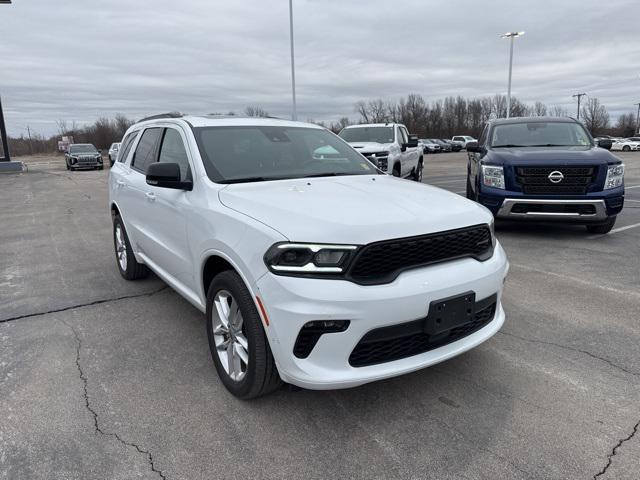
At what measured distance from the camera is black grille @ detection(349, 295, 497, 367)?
249 cm

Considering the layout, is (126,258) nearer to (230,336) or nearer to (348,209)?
(230,336)

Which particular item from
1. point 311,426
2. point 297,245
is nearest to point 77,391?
point 311,426

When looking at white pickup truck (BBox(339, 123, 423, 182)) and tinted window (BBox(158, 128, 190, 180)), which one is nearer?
tinted window (BBox(158, 128, 190, 180))

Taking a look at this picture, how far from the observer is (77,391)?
315 cm

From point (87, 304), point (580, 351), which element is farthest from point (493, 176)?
point (87, 304)

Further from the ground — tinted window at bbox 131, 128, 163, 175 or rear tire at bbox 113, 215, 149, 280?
tinted window at bbox 131, 128, 163, 175

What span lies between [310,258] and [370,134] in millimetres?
10896

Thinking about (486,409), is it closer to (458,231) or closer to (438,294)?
(438,294)

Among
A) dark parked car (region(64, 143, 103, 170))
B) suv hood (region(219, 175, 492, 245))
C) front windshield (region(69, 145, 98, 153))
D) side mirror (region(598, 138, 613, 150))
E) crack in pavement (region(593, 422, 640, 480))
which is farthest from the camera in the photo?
front windshield (region(69, 145, 98, 153))

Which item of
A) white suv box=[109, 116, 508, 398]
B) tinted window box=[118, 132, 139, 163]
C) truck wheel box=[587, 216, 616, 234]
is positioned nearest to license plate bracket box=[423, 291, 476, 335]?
white suv box=[109, 116, 508, 398]

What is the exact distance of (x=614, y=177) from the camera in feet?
22.5

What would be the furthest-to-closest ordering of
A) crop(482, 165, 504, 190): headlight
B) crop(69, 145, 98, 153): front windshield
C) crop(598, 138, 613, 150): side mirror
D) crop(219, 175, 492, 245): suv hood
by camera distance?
crop(69, 145, 98, 153): front windshield < crop(598, 138, 613, 150): side mirror < crop(482, 165, 504, 190): headlight < crop(219, 175, 492, 245): suv hood

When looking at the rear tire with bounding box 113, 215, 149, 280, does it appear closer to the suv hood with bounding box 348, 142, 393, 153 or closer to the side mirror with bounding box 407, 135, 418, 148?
the suv hood with bounding box 348, 142, 393, 153

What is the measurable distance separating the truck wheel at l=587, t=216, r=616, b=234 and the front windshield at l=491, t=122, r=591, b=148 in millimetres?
1371
